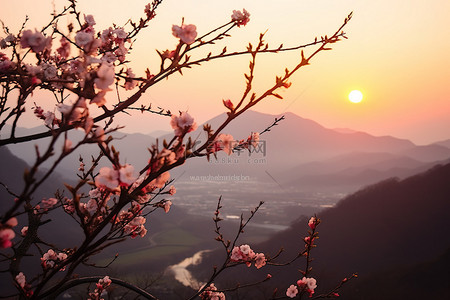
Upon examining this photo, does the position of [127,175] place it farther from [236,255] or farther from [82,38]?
[236,255]

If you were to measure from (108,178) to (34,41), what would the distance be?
1629 millimetres

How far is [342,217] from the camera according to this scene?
3280 inches

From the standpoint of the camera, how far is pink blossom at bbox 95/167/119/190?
177 centimetres

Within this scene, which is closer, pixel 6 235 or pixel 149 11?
pixel 6 235

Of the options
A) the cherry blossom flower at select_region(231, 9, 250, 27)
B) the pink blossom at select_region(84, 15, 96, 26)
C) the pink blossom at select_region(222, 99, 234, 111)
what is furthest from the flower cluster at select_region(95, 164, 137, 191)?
the pink blossom at select_region(84, 15, 96, 26)

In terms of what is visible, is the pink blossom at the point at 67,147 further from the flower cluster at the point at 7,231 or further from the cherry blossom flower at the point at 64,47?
the cherry blossom flower at the point at 64,47

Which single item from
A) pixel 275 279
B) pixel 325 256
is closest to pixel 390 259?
pixel 325 256

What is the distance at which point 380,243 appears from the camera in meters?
71.5

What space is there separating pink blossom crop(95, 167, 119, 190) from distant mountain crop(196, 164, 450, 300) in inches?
2156

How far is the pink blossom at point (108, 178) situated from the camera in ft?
5.82

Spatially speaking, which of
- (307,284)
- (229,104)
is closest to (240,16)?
(229,104)

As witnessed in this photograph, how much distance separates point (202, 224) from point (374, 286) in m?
90.2

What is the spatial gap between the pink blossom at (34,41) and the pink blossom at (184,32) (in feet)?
3.51

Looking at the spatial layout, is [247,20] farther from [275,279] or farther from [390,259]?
[390,259]
